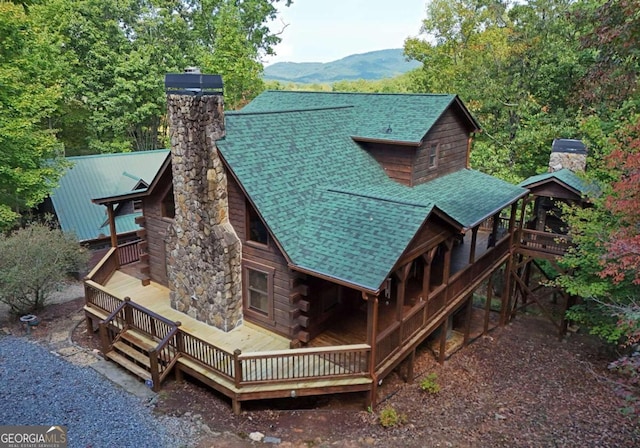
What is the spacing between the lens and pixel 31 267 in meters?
14.0

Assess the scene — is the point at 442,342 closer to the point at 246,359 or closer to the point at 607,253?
Answer: the point at 607,253

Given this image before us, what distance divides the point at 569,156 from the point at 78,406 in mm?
18787

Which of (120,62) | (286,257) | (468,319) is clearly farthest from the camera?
(120,62)

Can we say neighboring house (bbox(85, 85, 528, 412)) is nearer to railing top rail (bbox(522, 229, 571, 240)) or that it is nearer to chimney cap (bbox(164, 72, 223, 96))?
chimney cap (bbox(164, 72, 223, 96))

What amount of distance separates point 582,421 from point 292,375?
7.61 m

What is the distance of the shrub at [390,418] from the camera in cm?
984

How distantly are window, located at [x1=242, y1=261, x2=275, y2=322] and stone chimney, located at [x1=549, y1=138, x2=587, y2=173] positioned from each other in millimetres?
13248

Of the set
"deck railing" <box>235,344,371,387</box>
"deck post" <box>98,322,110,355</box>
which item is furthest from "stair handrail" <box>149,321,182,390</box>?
"deck post" <box>98,322,110,355</box>

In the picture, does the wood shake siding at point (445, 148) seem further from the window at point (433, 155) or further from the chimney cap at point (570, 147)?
the chimney cap at point (570, 147)

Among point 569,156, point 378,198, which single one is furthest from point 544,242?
point 378,198

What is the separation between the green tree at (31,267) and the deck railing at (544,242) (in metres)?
17.1

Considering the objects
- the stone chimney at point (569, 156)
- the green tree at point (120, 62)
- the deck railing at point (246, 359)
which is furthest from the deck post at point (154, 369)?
the green tree at point (120, 62)

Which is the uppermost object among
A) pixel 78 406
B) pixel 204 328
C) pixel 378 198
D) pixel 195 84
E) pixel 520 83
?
pixel 520 83

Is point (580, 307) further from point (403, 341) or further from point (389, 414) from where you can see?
point (389, 414)
